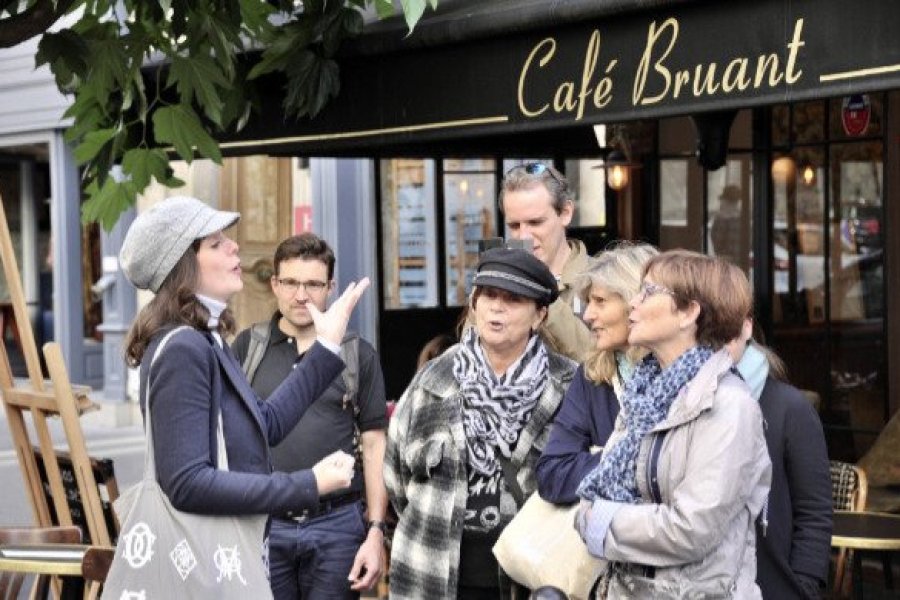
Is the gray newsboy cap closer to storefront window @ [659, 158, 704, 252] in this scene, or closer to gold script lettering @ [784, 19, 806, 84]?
gold script lettering @ [784, 19, 806, 84]

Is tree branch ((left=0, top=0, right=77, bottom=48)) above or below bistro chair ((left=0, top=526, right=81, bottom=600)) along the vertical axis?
above

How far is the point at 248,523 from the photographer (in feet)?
12.4

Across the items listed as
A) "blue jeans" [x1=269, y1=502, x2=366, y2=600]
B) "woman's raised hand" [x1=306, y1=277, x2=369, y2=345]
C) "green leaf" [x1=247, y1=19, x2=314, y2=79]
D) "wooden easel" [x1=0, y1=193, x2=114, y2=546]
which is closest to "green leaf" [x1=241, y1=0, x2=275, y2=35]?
"green leaf" [x1=247, y1=19, x2=314, y2=79]

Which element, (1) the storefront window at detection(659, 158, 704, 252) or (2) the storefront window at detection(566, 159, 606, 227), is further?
(2) the storefront window at detection(566, 159, 606, 227)

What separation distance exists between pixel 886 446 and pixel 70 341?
11.0 m

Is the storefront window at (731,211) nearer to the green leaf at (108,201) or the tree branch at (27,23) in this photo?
the green leaf at (108,201)

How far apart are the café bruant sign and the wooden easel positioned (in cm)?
197

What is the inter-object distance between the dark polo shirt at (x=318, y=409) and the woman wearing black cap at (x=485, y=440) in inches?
28.3

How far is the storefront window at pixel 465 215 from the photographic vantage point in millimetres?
11242

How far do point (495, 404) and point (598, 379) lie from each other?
42 cm

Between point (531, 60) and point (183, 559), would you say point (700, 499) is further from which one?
point (531, 60)

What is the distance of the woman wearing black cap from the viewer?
14.5 ft

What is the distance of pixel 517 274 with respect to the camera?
4.39 metres

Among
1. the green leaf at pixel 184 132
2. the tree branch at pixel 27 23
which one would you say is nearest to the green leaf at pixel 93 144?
the green leaf at pixel 184 132
